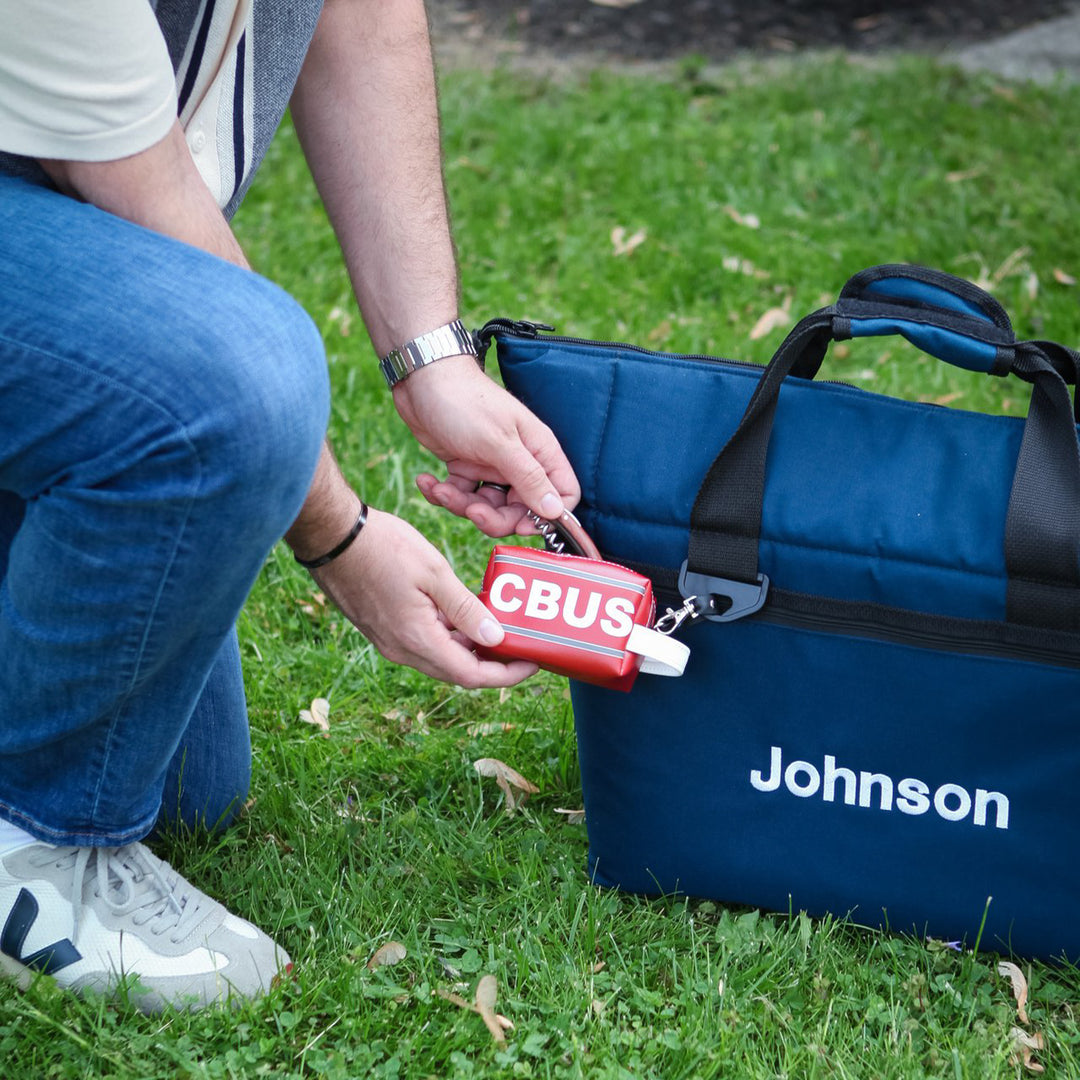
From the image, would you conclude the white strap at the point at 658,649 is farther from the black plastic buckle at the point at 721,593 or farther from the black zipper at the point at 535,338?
the black zipper at the point at 535,338

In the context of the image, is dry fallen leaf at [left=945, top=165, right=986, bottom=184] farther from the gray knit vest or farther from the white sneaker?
the white sneaker

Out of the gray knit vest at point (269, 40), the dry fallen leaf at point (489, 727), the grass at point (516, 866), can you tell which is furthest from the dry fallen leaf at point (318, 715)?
the gray knit vest at point (269, 40)

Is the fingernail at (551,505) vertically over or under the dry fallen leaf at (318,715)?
over

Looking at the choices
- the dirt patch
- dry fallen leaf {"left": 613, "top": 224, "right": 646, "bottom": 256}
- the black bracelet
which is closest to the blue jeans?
the black bracelet

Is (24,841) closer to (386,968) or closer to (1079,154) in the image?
(386,968)

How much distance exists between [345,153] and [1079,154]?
343 centimetres

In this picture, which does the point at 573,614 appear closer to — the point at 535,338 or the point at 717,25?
the point at 535,338

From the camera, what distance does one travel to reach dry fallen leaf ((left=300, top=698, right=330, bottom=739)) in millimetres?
2080

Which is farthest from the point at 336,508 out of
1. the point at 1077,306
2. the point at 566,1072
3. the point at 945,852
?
the point at 1077,306

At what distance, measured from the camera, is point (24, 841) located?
151 centimetres

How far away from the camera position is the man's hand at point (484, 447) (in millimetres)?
1556

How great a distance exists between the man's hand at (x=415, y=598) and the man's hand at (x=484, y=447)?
140mm

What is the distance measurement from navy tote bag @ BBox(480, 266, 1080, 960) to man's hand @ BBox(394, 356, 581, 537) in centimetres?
5

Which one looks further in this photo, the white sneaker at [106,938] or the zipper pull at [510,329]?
the zipper pull at [510,329]
